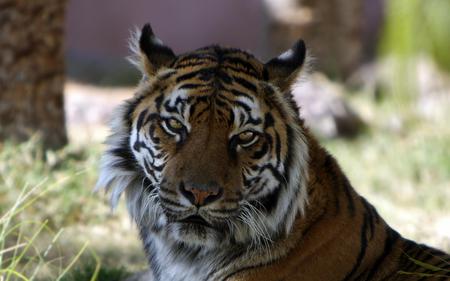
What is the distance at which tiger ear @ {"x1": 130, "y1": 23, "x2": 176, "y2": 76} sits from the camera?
4.46m

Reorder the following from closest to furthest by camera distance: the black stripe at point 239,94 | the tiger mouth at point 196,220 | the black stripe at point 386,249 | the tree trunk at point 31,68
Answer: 1. the tiger mouth at point 196,220
2. the black stripe at point 239,94
3. the black stripe at point 386,249
4. the tree trunk at point 31,68

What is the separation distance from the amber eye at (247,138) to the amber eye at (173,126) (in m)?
0.26

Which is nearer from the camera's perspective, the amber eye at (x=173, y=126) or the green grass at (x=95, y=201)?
the amber eye at (x=173, y=126)

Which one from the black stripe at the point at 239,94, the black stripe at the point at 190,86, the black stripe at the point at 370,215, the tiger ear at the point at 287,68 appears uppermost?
the tiger ear at the point at 287,68

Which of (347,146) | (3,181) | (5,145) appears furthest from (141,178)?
(347,146)

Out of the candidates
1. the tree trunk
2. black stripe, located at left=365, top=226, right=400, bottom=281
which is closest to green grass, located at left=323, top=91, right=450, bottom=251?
black stripe, located at left=365, top=226, right=400, bottom=281

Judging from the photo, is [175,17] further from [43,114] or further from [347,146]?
[43,114]

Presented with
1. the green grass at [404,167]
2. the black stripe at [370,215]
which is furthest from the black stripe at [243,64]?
the green grass at [404,167]

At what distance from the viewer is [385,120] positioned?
11.6m

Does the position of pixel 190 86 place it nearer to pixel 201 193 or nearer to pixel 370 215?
pixel 201 193

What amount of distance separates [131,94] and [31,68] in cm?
476

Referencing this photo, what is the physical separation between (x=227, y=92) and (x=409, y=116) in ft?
24.9

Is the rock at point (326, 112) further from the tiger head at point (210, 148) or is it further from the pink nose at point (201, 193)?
the pink nose at point (201, 193)

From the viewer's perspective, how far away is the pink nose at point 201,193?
404 cm
